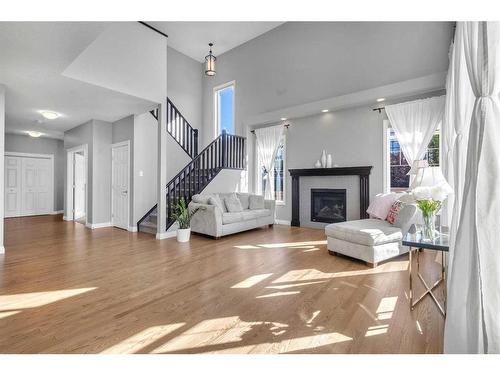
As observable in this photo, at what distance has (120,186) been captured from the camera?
20.4 feet

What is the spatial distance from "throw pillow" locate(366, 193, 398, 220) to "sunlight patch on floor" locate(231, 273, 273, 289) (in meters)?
2.24

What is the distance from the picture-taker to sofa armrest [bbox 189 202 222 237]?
4.92m

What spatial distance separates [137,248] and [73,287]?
160 cm

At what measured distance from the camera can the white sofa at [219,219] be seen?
195 inches

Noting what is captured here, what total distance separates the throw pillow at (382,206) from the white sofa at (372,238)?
264 millimetres

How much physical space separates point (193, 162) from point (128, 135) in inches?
66.5

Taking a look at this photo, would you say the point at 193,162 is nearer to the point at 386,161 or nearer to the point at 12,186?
the point at 386,161

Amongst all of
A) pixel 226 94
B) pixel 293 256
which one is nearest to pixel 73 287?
pixel 293 256

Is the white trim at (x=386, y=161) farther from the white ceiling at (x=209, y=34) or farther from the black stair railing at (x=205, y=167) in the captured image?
the white ceiling at (x=209, y=34)

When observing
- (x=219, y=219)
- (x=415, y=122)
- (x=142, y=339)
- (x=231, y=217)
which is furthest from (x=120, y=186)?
(x=415, y=122)

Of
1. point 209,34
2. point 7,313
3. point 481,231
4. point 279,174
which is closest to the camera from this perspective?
point 481,231

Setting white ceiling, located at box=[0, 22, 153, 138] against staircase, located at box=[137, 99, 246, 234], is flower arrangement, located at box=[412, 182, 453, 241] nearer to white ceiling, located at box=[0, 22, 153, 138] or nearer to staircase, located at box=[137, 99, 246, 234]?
white ceiling, located at box=[0, 22, 153, 138]

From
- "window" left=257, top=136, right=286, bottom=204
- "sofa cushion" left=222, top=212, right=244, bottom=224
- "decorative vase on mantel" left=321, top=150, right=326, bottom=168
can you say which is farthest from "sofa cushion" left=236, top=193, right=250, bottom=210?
"decorative vase on mantel" left=321, top=150, right=326, bottom=168

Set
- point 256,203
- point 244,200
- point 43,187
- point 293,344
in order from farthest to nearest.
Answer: point 43,187
point 244,200
point 256,203
point 293,344
